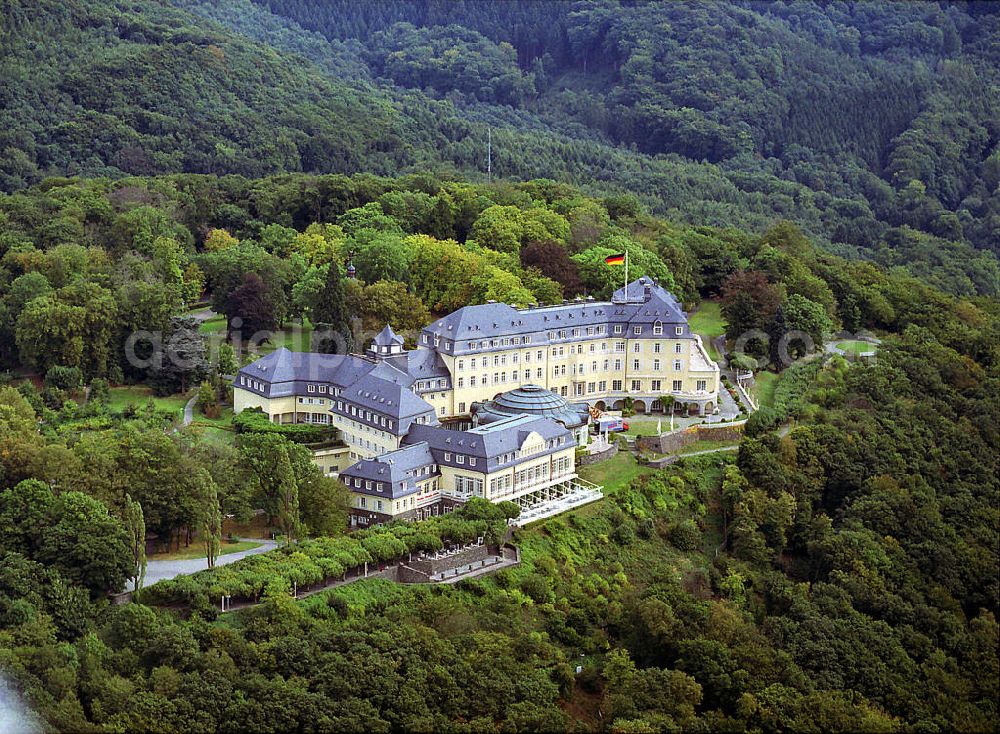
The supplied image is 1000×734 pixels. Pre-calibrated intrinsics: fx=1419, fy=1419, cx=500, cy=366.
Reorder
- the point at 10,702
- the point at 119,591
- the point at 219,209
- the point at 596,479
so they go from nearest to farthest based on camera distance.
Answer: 1. the point at 10,702
2. the point at 119,591
3. the point at 596,479
4. the point at 219,209

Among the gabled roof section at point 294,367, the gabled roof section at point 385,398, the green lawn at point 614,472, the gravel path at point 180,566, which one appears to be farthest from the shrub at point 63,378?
the green lawn at point 614,472

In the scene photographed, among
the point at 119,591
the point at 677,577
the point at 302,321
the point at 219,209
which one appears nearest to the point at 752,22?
the point at 219,209

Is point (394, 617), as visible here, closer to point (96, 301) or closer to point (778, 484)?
point (778, 484)

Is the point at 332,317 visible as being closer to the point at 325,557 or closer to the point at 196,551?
the point at 196,551

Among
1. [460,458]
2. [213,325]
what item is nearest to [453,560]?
[460,458]

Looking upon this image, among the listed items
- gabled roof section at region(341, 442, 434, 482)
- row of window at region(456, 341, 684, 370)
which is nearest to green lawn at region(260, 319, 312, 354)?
row of window at region(456, 341, 684, 370)

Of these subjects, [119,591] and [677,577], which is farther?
[677,577]

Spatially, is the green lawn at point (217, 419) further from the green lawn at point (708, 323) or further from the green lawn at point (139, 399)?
the green lawn at point (708, 323)
